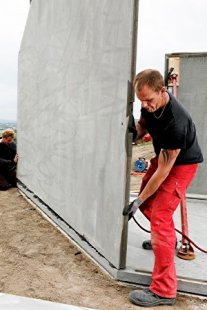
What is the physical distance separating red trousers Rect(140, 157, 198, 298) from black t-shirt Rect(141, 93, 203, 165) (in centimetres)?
16

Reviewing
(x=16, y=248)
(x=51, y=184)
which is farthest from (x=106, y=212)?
(x=51, y=184)

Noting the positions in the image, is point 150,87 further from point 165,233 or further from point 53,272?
point 53,272

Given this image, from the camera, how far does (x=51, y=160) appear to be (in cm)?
513

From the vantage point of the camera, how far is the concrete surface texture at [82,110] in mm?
3219

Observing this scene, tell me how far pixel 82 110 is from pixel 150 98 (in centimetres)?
148

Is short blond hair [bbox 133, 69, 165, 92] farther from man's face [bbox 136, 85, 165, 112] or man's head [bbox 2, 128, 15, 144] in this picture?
man's head [bbox 2, 128, 15, 144]

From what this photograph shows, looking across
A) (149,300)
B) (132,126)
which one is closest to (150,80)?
(132,126)

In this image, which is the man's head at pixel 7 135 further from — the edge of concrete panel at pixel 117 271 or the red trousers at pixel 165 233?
the red trousers at pixel 165 233

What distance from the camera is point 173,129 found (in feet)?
8.84

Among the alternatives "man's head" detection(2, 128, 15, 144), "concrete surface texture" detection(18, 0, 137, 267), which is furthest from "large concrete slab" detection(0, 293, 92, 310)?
"man's head" detection(2, 128, 15, 144)

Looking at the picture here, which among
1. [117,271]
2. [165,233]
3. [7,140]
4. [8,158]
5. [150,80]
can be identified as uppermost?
[150,80]

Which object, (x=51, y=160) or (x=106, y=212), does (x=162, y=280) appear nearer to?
(x=106, y=212)

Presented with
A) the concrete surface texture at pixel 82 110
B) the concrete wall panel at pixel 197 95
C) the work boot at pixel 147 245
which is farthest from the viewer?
the concrete wall panel at pixel 197 95

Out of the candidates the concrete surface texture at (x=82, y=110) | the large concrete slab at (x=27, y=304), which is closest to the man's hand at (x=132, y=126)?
the concrete surface texture at (x=82, y=110)
